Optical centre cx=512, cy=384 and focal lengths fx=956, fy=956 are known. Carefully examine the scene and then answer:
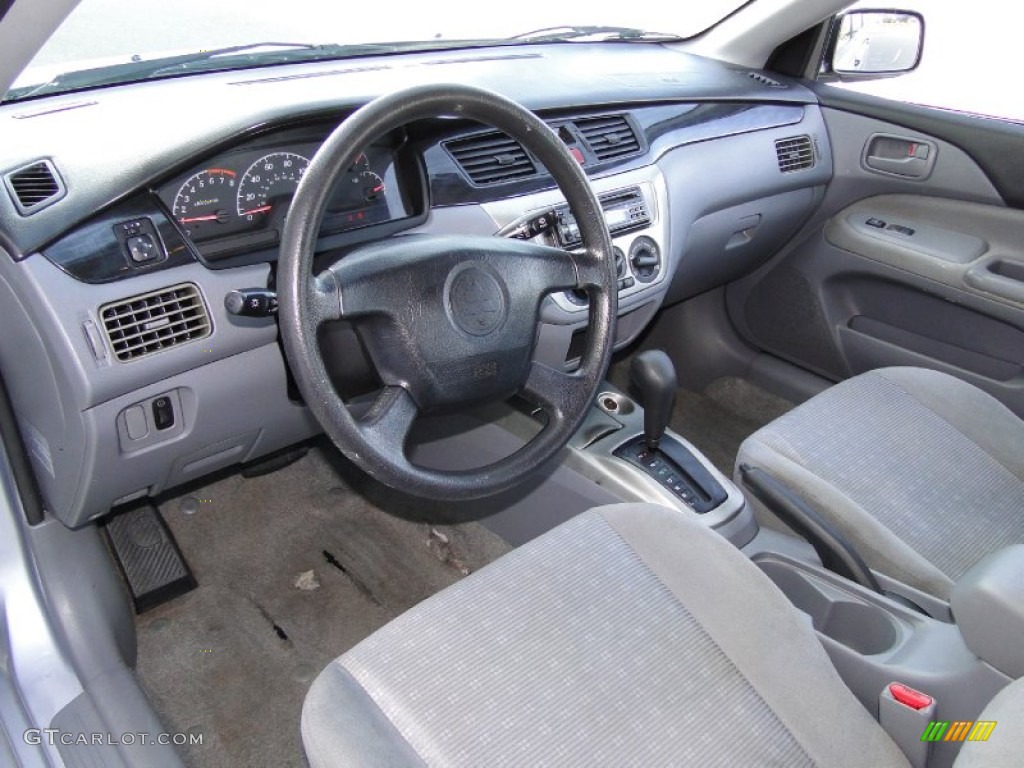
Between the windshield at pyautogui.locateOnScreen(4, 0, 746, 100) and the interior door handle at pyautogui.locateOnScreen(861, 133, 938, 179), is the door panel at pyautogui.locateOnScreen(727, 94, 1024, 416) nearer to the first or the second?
the interior door handle at pyautogui.locateOnScreen(861, 133, 938, 179)

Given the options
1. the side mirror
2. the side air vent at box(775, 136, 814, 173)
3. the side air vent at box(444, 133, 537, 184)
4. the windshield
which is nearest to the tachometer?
the windshield

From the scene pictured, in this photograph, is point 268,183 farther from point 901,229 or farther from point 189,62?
point 901,229

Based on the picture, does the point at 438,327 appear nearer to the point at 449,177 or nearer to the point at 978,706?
the point at 449,177

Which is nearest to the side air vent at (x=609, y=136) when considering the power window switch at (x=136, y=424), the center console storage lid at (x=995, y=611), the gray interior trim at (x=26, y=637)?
the power window switch at (x=136, y=424)

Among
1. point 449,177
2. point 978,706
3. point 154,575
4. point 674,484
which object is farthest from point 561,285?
point 154,575

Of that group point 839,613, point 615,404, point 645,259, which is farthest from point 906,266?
point 839,613

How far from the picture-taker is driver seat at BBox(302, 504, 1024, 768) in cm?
110

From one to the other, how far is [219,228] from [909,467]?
4.21 feet

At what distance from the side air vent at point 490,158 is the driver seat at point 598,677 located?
2.58ft

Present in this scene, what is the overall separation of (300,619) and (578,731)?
1.17 meters

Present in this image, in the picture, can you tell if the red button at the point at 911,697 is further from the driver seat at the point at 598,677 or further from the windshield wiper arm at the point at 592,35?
the windshield wiper arm at the point at 592,35

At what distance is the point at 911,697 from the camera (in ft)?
4.01

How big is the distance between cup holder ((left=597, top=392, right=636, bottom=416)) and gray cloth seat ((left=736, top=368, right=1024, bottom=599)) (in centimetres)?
32

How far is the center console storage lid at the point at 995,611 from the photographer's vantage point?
1.11 metres
